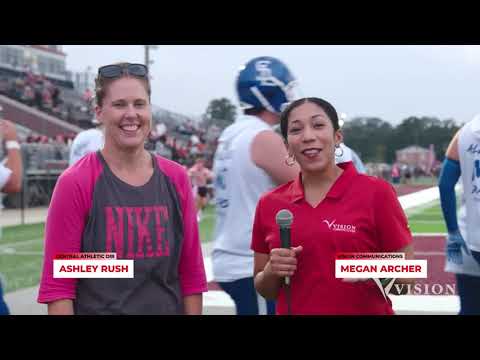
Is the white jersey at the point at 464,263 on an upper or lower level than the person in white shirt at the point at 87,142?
lower

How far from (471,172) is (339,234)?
1.44 metres

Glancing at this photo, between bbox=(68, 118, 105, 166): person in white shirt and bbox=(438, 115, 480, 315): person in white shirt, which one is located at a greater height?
bbox=(68, 118, 105, 166): person in white shirt

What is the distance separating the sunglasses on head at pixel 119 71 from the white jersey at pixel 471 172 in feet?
6.08

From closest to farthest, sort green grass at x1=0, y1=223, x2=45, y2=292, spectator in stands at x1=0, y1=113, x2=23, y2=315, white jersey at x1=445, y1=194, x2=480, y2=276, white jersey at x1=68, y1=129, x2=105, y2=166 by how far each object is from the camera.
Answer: spectator in stands at x1=0, y1=113, x2=23, y2=315
white jersey at x1=445, y1=194, x2=480, y2=276
white jersey at x1=68, y1=129, x2=105, y2=166
green grass at x1=0, y1=223, x2=45, y2=292

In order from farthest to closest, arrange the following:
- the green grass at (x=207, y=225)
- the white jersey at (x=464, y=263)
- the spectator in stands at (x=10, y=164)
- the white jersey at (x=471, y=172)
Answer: the green grass at (x=207, y=225), the white jersey at (x=464, y=263), the white jersey at (x=471, y=172), the spectator in stands at (x=10, y=164)

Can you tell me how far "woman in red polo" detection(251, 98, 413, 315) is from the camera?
2.61 meters

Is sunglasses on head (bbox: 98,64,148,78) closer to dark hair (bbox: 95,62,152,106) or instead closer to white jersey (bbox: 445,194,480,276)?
dark hair (bbox: 95,62,152,106)

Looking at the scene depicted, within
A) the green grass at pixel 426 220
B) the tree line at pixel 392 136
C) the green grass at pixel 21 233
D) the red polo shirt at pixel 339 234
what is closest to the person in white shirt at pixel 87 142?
the tree line at pixel 392 136

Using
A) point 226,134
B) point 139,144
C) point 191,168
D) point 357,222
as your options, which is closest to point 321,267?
point 357,222

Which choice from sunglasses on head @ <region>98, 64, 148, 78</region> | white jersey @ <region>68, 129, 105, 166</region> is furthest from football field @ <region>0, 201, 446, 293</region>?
sunglasses on head @ <region>98, 64, 148, 78</region>

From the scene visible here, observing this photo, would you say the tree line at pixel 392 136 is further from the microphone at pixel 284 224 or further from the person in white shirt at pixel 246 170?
the microphone at pixel 284 224

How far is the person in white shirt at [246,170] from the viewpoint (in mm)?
3559
